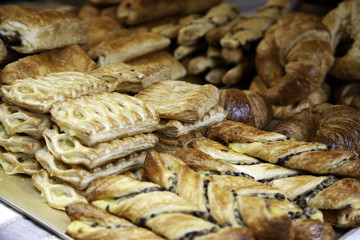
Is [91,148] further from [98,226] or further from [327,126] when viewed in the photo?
[327,126]

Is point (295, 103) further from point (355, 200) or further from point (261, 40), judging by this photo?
point (355, 200)

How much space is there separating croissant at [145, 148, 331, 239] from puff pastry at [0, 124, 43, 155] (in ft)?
2.39

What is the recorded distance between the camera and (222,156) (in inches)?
96.5

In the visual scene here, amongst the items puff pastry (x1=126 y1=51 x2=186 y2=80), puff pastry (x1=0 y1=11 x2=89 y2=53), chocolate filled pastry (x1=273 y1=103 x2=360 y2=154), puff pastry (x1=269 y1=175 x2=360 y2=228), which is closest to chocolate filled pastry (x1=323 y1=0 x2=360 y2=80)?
chocolate filled pastry (x1=273 y1=103 x2=360 y2=154)

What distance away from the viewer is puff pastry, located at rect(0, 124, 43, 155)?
2564 millimetres

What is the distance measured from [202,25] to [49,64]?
176 centimetres

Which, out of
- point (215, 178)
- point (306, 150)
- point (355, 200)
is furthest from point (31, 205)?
Result: point (355, 200)

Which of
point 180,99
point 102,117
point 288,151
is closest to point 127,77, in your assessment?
point 180,99

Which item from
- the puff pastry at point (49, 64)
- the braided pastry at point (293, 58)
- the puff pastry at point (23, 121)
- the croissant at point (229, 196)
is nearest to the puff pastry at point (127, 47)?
the puff pastry at point (49, 64)

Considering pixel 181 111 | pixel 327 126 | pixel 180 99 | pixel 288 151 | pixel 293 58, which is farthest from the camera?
pixel 293 58

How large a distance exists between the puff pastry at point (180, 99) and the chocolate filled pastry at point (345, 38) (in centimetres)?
140

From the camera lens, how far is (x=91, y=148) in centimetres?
219

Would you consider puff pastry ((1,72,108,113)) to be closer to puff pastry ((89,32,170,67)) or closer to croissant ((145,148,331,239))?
croissant ((145,148,331,239))

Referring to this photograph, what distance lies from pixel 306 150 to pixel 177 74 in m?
2.20
